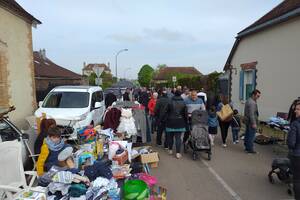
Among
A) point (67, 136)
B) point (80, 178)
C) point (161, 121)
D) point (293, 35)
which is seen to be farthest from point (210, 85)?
point (80, 178)

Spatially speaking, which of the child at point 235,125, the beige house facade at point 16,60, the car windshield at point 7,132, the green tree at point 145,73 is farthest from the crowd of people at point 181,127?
the green tree at point 145,73

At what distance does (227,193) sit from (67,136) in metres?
5.19

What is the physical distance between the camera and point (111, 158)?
244 inches

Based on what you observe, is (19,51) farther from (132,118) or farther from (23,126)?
(132,118)

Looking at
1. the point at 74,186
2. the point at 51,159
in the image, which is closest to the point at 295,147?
the point at 74,186

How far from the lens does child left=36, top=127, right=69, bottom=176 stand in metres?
5.14

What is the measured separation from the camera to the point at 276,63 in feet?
41.9

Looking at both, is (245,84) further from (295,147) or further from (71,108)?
(295,147)

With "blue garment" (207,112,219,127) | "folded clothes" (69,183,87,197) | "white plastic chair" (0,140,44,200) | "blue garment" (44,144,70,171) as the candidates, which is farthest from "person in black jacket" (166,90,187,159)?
"white plastic chair" (0,140,44,200)

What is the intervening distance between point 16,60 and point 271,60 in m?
12.0

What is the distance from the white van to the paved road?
299 cm

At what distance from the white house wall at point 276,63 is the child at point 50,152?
9.67 m

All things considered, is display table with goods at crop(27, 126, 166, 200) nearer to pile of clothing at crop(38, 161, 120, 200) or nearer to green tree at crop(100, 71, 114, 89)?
pile of clothing at crop(38, 161, 120, 200)

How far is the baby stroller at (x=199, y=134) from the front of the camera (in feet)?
24.7
